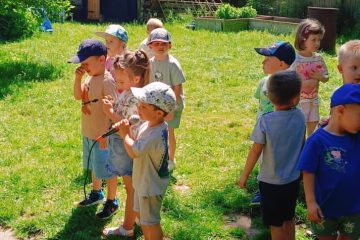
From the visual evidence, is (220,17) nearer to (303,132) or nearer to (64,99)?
(64,99)

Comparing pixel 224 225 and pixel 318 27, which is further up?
pixel 318 27

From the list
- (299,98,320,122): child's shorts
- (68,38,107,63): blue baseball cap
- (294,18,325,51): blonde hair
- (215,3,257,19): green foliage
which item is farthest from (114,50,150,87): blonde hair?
(215,3,257,19): green foliage

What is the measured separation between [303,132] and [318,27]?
1.58m

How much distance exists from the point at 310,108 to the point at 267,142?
1.66 metres

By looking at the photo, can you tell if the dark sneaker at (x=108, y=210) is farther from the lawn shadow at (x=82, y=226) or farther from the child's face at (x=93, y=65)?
the child's face at (x=93, y=65)

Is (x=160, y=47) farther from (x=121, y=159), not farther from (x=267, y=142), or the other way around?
(x=267, y=142)

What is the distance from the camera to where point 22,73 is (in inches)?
378

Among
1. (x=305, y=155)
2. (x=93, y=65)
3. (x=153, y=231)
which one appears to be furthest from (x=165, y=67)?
(x=305, y=155)

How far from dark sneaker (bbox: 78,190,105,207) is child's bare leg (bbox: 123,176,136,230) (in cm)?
60

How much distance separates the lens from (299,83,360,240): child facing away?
9.91 ft

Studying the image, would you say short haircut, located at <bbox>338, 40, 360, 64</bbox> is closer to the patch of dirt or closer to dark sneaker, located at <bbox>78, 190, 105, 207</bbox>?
the patch of dirt

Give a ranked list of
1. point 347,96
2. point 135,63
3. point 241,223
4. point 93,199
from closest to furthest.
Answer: point 347,96
point 135,63
point 241,223
point 93,199

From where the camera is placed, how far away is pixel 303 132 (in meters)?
3.60

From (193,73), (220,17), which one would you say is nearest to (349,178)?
(193,73)
